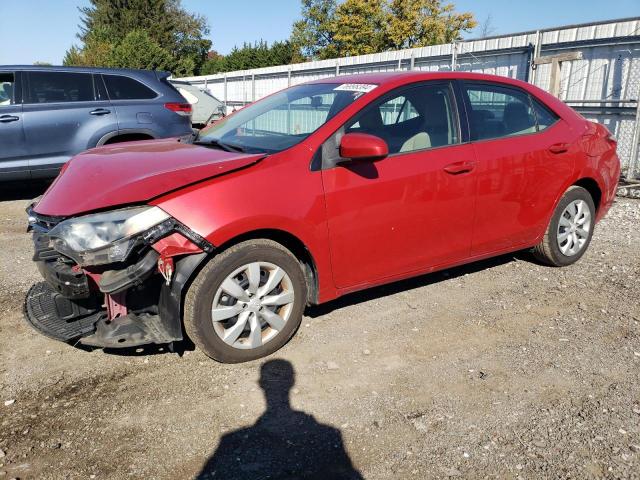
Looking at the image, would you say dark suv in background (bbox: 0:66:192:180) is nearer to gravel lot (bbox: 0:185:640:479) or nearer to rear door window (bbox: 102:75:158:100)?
rear door window (bbox: 102:75:158:100)

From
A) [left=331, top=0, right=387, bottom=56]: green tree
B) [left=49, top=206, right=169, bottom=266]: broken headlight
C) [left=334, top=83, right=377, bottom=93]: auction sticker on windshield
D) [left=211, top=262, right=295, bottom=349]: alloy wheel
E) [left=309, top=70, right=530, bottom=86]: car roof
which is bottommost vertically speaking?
[left=211, top=262, right=295, bottom=349]: alloy wheel

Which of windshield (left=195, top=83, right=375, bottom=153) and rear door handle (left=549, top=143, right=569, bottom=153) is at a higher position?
windshield (left=195, top=83, right=375, bottom=153)

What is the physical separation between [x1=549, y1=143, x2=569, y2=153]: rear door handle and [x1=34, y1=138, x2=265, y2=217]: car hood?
2590 millimetres

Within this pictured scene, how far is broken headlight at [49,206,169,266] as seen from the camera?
2.97 meters

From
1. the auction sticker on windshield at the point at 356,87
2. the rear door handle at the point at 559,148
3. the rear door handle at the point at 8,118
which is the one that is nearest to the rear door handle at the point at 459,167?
the auction sticker on windshield at the point at 356,87

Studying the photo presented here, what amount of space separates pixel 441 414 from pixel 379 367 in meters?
0.60

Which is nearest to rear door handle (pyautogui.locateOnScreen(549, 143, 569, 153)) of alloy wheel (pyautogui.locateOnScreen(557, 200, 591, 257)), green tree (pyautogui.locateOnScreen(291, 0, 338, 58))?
alloy wheel (pyautogui.locateOnScreen(557, 200, 591, 257))

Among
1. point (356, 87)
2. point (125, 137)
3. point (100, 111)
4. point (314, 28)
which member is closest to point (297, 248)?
point (356, 87)

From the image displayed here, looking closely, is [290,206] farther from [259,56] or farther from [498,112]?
[259,56]

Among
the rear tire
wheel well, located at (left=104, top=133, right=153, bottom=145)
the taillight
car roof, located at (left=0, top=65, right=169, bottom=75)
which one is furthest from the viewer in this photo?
the taillight

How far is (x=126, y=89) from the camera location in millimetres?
7875

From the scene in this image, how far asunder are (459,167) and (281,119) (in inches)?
54.9

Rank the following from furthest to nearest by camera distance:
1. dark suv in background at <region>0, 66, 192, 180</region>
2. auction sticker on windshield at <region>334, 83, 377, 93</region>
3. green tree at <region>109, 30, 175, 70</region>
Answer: green tree at <region>109, 30, 175, 70</region> → dark suv in background at <region>0, 66, 192, 180</region> → auction sticker on windshield at <region>334, 83, 377, 93</region>

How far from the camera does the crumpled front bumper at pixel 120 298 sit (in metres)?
3.02
